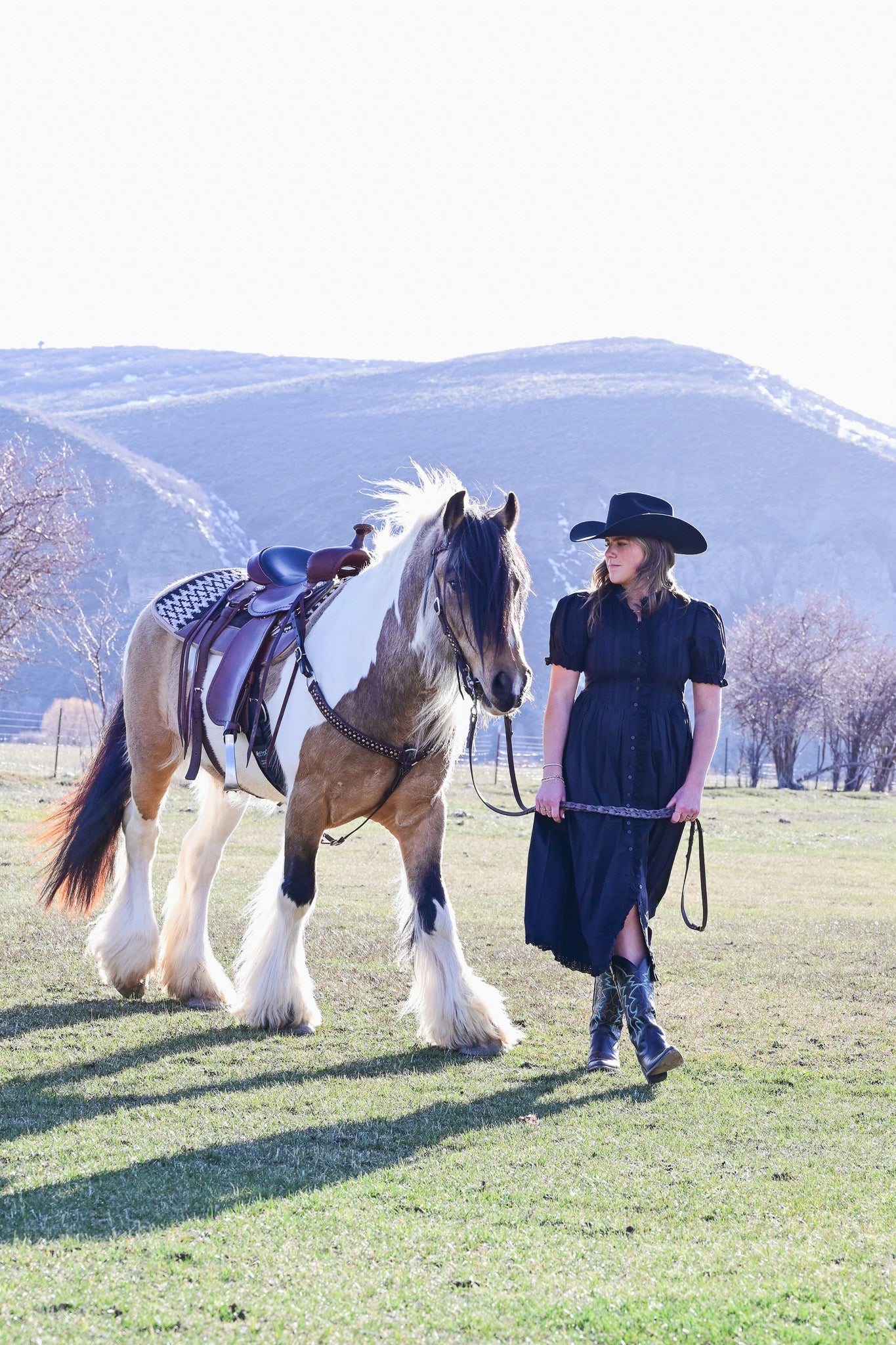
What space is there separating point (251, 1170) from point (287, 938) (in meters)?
1.96

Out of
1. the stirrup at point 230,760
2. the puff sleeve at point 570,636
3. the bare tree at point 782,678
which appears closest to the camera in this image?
the puff sleeve at point 570,636

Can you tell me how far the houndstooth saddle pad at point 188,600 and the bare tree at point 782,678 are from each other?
38548 mm

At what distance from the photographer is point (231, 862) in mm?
13000

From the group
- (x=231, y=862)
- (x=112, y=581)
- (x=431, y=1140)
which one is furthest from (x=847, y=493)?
(x=431, y=1140)

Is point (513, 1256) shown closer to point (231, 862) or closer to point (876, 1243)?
point (876, 1243)

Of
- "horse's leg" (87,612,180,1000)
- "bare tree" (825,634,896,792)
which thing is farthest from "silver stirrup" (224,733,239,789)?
"bare tree" (825,634,896,792)

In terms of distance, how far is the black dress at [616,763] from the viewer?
5.09 meters

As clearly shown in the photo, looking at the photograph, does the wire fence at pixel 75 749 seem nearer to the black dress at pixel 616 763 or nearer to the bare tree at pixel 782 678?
the bare tree at pixel 782 678

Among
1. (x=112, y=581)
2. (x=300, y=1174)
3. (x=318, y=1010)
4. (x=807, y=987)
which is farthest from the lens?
(x=112, y=581)

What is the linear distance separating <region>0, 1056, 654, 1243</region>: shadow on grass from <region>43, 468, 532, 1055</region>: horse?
899 millimetres

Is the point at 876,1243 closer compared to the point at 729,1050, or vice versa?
the point at 876,1243

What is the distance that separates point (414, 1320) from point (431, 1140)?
152 cm

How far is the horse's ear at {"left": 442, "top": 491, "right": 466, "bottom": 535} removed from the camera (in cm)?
507

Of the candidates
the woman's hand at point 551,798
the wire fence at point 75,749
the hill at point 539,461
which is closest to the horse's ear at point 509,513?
the woman's hand at point 551,798
